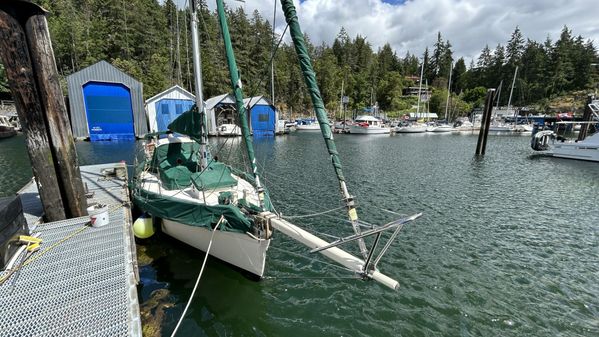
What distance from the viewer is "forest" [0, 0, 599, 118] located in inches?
2183

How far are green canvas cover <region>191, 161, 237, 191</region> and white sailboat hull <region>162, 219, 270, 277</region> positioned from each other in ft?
4.23

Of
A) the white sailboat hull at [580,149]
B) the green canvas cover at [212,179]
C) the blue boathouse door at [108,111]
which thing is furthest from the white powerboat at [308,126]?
the green canvas cover at [212,179]

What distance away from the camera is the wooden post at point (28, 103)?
545cm

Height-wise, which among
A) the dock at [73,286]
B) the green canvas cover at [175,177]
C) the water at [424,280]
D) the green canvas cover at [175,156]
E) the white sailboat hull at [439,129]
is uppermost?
the green canvas cover at [175,156]

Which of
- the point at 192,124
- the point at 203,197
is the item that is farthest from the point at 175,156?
the point at 203,197

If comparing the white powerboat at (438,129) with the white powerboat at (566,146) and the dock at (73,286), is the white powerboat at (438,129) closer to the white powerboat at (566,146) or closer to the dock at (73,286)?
the white powerboat at (566,146)

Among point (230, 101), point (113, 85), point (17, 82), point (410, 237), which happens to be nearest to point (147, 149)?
point (17, 82)

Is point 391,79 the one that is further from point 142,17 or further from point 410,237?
point 410,237

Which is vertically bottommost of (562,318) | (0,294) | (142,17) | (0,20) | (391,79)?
(562,318)

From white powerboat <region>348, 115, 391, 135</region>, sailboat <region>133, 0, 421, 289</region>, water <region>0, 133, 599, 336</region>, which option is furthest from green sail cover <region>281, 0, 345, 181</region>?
white powerboat <region>348, 115, 391, 135</region>

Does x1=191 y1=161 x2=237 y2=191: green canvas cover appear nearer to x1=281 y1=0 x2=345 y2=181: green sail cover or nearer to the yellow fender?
the yellow fender

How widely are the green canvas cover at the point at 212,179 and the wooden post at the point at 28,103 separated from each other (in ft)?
10.6

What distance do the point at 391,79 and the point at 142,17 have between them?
80200 mm

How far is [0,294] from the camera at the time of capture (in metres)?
4.04
